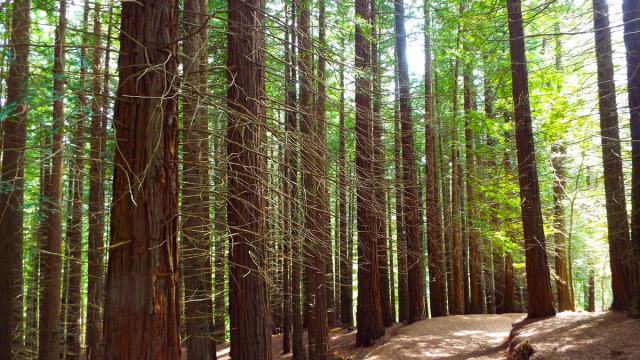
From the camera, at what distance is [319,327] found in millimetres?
10023

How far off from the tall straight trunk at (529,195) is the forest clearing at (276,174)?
46 millimetres

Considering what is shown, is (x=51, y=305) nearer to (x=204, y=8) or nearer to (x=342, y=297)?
(x=204, y=8)

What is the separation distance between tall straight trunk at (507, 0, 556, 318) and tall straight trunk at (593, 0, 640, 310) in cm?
139

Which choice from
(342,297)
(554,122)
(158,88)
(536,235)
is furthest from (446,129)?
(158,88)

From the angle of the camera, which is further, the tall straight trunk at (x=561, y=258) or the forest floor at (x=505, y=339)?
the tall straight trunk at (x=561, y=258)

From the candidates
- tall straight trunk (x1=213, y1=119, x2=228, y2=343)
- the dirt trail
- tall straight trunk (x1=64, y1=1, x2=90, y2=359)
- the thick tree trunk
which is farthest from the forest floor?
tall straight trunk (x1=64, y1=1, x2=90, y2=359)

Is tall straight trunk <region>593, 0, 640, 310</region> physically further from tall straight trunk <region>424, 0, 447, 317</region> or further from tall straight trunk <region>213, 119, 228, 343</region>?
tall straight trunk <region>213, 119, 228, 343</region>

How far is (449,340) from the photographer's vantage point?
36.2 ft

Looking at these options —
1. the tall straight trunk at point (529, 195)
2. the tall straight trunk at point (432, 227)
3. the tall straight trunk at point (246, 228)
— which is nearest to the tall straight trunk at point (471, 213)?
the tall straight trunk at point (432, 227)

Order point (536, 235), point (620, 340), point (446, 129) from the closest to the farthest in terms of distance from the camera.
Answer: point (620, 340), point (536, 235), point (446, 129)

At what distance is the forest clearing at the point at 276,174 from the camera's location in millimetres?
3402

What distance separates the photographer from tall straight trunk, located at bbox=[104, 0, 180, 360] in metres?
3.19

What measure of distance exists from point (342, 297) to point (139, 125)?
672 inches

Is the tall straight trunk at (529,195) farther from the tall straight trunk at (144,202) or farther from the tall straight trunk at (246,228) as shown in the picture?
the tall straight trunk at (144,202)
